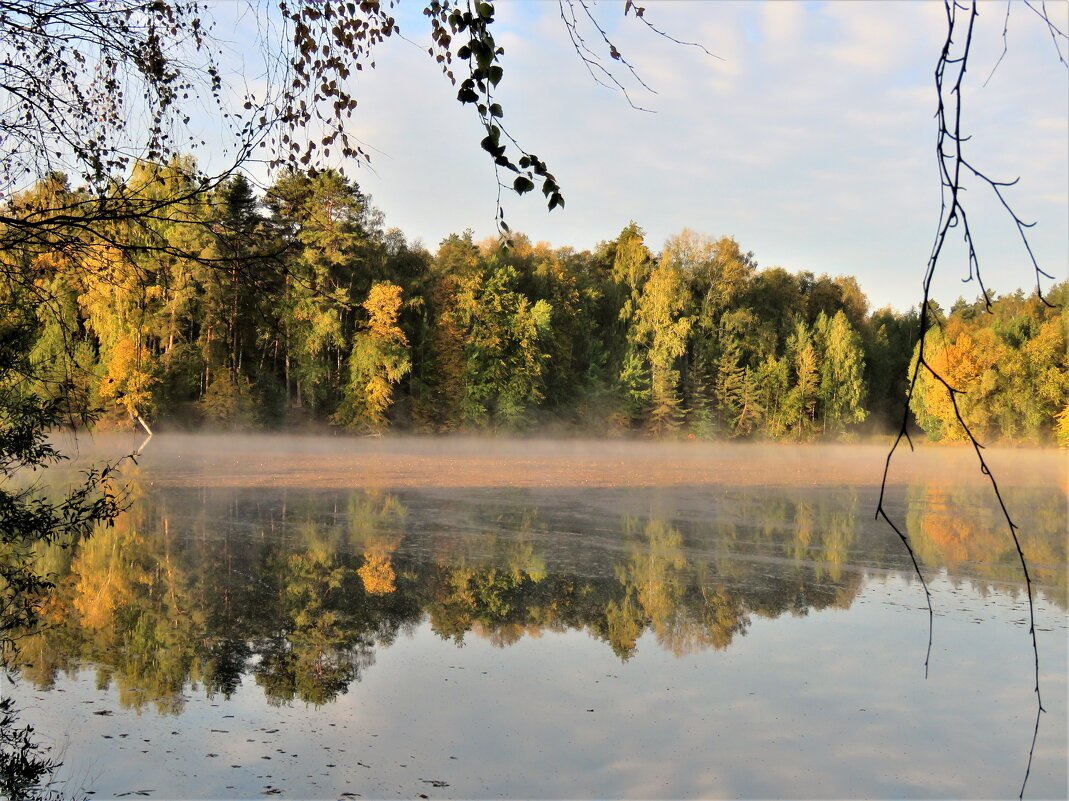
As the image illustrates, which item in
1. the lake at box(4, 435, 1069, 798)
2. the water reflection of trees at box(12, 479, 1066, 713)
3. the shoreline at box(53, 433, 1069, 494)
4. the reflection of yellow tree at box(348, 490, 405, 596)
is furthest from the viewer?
the shoreline at box(53, 433, 1069, 494)

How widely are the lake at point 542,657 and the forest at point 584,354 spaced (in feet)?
81.4

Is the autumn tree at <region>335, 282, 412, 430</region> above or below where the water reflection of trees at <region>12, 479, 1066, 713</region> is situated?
above

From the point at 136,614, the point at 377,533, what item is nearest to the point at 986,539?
the point at 377,533

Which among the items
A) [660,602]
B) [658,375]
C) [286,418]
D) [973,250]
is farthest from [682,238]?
[973,250]

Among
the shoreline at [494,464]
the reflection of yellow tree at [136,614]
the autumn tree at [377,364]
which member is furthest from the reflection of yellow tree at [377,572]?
the autumn tree at [377,364]

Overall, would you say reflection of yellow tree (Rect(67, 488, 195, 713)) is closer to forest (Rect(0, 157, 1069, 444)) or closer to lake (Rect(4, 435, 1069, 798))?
lake (Rect(4, 435, 1069, 798))

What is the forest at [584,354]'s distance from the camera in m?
40.7

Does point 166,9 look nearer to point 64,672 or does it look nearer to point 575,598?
point 64,672

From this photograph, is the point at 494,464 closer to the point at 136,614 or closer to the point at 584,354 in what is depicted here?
the point at 136,614

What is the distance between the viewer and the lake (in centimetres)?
555

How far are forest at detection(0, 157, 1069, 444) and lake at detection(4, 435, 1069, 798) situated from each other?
81.4 feet

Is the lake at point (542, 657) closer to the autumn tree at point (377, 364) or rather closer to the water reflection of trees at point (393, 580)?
the water reflection of trees at point (393, 580)

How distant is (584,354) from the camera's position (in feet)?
174

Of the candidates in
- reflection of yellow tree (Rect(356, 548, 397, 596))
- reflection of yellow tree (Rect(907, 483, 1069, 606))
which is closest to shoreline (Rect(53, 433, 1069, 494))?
reflection of yellow tree (Rect(907, 483, 1069, 606))
